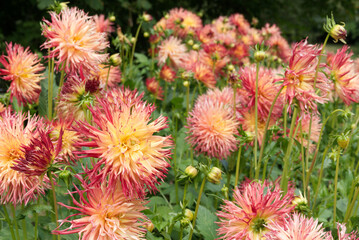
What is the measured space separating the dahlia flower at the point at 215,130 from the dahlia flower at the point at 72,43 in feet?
1.65

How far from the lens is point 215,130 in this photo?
166 centimetres

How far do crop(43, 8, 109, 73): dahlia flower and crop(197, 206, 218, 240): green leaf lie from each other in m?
0.65

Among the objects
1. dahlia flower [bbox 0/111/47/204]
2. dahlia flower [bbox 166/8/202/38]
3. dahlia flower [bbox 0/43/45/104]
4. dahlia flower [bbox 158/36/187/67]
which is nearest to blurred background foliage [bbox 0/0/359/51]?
dahlia flower [bbox 166/8/202/38]

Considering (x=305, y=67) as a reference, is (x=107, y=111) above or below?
below

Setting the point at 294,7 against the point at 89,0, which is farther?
the point at 294,7

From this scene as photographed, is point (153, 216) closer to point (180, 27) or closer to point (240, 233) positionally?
point (240, 233)

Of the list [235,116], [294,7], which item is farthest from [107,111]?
[294,7]

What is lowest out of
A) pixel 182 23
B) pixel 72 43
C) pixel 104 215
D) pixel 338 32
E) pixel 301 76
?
pixel 104 215

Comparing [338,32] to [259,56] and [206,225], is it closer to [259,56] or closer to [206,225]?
[259,56]

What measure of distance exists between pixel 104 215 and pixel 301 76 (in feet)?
2.62

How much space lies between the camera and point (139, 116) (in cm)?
102

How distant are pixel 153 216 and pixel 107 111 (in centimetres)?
61

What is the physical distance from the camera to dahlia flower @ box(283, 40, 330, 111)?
1.27 meters

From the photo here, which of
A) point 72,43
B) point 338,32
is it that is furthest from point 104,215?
point 338,32
